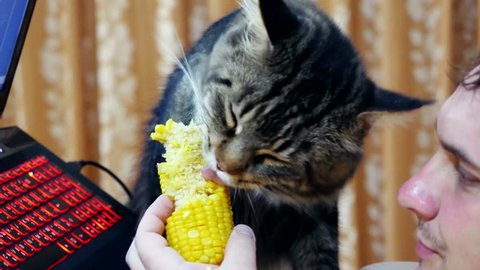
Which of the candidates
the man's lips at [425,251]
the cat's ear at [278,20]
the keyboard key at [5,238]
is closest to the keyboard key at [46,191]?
the keyboard key at [5,238]

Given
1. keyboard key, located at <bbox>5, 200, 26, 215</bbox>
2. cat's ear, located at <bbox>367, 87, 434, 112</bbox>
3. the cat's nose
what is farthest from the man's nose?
keyboard key, located at <bbox>5, 200, 26, 215</bbox>

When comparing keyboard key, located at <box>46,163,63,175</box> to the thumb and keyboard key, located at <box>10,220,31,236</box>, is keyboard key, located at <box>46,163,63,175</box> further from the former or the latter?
the thumb

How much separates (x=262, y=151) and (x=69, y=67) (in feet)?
2.62

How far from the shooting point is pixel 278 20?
89cm

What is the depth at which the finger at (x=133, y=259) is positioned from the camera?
797 millimetres

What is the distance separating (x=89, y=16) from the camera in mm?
1604

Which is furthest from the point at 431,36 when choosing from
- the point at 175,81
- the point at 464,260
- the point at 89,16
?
the point at 464,260

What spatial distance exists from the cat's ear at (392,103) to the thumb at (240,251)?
28 centimetres

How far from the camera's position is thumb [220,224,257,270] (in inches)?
28.9

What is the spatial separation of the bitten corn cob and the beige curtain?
683mm

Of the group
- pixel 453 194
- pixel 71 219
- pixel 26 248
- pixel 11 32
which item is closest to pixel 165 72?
pixel 11 32

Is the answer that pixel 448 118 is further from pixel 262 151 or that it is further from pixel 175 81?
pixel 175 81

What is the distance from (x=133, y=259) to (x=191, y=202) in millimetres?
102

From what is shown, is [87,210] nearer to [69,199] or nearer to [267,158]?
[69,199]
